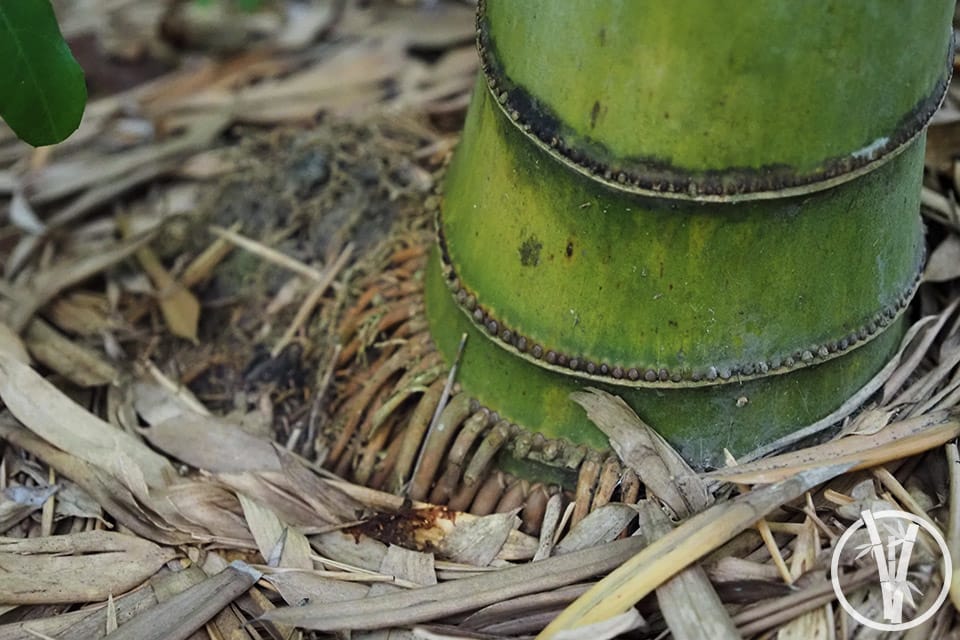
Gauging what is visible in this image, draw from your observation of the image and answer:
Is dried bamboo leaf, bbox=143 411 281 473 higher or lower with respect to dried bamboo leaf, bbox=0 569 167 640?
higher

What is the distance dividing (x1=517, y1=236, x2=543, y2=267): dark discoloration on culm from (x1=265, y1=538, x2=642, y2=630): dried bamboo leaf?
262 mm

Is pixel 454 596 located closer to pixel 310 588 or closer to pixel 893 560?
pixel 310 588

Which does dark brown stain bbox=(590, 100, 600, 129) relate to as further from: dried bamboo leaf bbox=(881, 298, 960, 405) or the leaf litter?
dried bamboo leaf bbox=(881, 298, 960, 405)

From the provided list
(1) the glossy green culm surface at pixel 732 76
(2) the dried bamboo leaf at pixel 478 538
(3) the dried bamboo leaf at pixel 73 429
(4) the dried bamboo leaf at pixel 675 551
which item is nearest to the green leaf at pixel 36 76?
(3) the dried bamboo leaf at pixel 73 429

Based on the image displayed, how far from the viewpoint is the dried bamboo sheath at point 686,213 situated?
2.65 feet

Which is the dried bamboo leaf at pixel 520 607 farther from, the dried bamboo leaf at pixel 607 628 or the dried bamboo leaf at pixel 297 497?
the dried bamboo leaf at pixel 297 497

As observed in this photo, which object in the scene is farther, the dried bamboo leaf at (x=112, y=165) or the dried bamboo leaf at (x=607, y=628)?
the dried bamboo leaf at (x=112, y=165)

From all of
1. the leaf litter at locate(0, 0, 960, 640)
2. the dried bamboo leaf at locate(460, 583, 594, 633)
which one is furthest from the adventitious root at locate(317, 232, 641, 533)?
the dried bamboo leaf at locate(460, 583, 594, 633)

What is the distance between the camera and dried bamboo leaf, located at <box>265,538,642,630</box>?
922mm

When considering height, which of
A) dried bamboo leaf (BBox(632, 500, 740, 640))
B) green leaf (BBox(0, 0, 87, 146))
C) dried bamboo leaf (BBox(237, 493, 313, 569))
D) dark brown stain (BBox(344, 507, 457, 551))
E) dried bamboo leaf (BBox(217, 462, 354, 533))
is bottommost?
dried bamboo leaf (BBox(217, 462, 354, 533))

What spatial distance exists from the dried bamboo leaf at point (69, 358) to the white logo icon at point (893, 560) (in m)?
0.84

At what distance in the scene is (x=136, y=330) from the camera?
1.37 m

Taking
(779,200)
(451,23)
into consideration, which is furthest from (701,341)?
(451,23)

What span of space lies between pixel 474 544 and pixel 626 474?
0.16 m
